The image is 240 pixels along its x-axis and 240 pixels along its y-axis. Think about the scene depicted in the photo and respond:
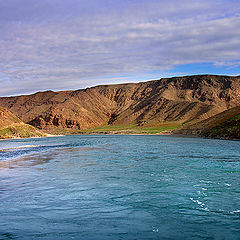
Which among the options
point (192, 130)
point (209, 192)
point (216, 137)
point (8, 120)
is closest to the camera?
point (209, 192)

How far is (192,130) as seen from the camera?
303 ft

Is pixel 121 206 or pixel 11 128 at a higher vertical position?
pixel 11 128

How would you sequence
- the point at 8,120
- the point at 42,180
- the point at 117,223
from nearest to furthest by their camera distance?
the point at 117,223, the point at 42,180, the point at 8,120

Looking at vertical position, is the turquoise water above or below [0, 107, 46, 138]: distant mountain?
below

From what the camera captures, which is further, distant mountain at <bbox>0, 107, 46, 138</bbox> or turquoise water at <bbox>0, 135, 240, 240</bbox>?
distant mountain at <bbox>0, 107, 46, 138</bbox>

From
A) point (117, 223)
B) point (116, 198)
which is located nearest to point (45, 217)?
point (117, 223)

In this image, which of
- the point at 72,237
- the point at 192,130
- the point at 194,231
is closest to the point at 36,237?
the point at 72,237

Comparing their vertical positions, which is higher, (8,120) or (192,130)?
(8,120)

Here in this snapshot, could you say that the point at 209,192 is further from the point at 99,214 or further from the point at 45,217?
the point at 45,217

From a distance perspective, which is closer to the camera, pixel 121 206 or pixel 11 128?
pixel 121 206

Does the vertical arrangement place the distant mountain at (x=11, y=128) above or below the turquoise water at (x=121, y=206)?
above

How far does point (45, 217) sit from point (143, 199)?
4765 mm

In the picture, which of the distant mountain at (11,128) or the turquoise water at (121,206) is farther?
the distant mountain at (11,128)

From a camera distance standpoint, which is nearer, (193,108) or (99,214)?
(99,214)
